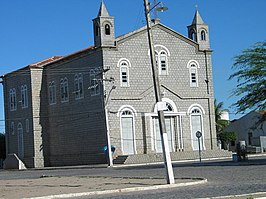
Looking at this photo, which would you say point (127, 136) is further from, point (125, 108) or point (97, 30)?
point (97, 30)

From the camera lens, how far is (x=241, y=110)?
109ft

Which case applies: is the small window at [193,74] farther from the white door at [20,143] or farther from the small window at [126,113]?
the white door at [20,143]

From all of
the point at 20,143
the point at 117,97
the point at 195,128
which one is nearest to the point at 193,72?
the point at 195,128

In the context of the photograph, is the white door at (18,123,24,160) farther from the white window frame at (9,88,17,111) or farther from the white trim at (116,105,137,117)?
the white trim at (116,105,137,117)

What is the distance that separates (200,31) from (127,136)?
13673 mm

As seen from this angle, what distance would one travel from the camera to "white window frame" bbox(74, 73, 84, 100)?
60094 mm

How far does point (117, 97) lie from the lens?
185ft

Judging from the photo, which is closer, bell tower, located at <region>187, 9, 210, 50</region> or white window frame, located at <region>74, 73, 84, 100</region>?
white window frame, located at <region>74, 73, 84, 100</region>

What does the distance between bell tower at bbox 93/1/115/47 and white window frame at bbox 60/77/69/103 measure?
7178 mm

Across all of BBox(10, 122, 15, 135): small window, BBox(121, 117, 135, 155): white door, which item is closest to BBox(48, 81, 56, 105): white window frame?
BBox(10, 122, 15, 135): small window

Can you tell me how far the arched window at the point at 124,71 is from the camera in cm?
5728

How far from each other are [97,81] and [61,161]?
11.2 m

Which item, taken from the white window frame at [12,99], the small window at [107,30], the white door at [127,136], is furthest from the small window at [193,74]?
the white window frame at [12,99]

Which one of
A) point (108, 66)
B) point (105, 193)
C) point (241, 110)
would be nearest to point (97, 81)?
point (108, 66)
